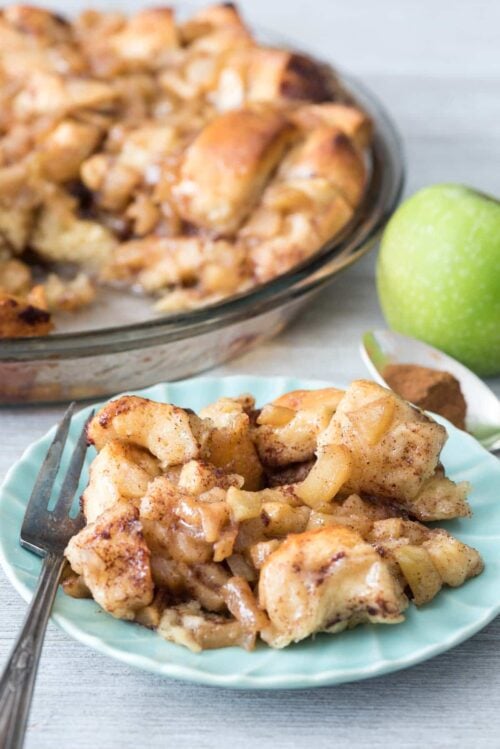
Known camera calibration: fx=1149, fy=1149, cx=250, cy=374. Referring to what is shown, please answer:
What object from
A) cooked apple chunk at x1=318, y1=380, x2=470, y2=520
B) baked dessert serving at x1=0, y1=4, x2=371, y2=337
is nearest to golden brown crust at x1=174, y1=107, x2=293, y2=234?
baked dessert serving at x1=0, y1=4, x2=371, y2=337

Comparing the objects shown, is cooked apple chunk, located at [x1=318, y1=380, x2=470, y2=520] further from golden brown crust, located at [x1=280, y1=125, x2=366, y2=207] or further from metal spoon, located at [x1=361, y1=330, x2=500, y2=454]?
golden brown crust, located at [x1=280, y1=125, x2=366, y2=207]

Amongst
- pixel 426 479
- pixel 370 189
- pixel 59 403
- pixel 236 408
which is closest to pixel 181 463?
pixel 236 408

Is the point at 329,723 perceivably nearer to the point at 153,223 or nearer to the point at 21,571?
the point at 21,571

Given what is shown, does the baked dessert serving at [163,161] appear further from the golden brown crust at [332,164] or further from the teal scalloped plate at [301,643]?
the teal scalloped plate at [301,643]

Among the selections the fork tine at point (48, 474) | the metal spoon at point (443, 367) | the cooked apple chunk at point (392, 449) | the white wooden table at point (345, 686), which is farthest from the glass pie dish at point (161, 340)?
the cooked apple chunk at point (392, 449)

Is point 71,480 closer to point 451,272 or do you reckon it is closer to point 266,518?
point 266,518

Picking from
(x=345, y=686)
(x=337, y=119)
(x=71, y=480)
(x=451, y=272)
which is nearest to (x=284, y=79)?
(x=337, y=119)

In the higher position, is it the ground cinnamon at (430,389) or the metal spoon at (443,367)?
the ground cinnamon at (430,389)
